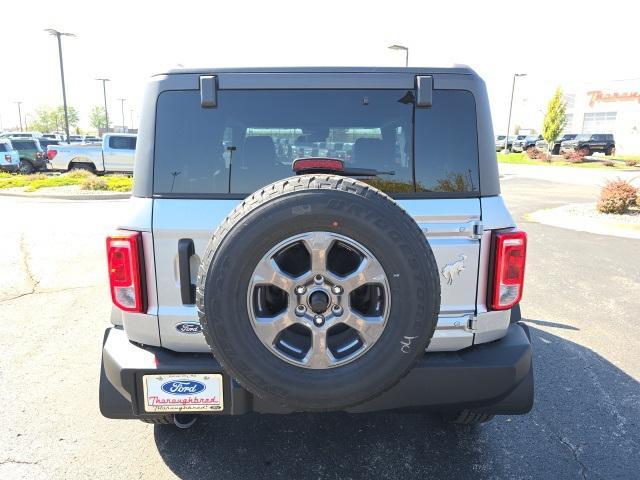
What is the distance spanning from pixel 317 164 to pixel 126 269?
3.38 feet

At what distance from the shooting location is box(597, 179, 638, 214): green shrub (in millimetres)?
11211

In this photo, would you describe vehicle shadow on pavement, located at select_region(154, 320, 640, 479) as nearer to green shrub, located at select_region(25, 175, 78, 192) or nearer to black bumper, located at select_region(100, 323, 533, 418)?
black bumper, located at select_region(100, 323, 533, 418)

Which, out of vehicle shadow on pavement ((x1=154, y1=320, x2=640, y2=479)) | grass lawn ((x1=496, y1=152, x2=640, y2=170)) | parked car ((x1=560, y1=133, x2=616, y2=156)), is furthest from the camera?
parked car ((x1=560, y1=133, x2=616, y2=156))

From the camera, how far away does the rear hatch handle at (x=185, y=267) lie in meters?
2.17

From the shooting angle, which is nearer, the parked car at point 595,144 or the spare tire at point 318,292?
the spare tire at point 318,292

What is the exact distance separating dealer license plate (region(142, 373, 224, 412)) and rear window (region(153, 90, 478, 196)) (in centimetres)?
87

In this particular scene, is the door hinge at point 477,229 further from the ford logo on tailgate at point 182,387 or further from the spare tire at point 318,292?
the ford logo on tailgate at point 182,387

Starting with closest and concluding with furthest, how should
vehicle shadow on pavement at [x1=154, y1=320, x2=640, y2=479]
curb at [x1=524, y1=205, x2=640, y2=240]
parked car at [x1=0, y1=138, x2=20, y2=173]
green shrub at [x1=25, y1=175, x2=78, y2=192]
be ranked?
vehicle shadow on pavement at [x1=154, y1=320, x2=640, y2=479] < curb at [x1=524, y1=205, x2=640, y2=240] < green shrub at [x1=25, y1=175, x2=78, y2=192] < parked car at [x1=0, y1=138, x2=20, y2=173]

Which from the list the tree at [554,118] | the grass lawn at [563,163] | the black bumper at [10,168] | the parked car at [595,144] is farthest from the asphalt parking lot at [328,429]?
the parked car at [595,144]

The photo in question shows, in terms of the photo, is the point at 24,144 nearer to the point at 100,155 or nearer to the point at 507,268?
the point at 100,155

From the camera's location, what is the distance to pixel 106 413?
7.66ft

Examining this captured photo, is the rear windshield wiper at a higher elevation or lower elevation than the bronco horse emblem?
higher

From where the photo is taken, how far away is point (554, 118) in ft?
128

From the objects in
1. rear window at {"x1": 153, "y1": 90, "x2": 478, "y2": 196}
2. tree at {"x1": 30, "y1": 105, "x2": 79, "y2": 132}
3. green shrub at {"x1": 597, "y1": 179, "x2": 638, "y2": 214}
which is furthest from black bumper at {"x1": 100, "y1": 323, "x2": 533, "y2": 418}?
tree at {"x1": 30, "y1": 105, "x2": 79, "y2": 132}
